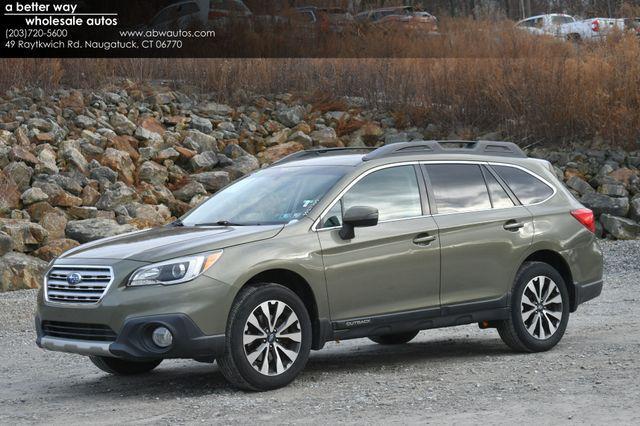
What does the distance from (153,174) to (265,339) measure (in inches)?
618

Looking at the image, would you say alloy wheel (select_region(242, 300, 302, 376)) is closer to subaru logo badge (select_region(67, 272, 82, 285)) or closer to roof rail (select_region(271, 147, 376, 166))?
subaru logo badge (select_region(67, 272, 82, 285))

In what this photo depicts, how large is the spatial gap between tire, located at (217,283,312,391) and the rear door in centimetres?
148

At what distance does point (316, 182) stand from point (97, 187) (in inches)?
553

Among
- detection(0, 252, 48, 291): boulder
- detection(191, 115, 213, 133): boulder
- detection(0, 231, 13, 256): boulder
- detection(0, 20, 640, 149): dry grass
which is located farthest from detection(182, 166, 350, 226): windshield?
detection(0, 20, 640, 149): dry grass

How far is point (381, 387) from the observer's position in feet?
27.5

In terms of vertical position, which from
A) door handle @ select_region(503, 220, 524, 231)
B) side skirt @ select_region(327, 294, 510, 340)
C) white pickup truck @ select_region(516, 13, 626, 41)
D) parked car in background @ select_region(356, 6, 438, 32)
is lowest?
side skirt @ select_region(327, 294, 510, 340)

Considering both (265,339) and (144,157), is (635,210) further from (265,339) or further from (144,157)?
(265,339)

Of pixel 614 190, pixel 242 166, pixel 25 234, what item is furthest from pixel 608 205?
pixel 25 234

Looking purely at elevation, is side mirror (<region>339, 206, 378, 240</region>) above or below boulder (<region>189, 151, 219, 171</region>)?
above

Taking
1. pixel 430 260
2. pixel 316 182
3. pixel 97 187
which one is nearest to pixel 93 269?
pixel 316 182

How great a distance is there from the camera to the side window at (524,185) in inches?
398

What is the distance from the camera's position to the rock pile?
65.8ft

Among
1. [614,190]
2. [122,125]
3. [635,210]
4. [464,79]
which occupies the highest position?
[464,79]

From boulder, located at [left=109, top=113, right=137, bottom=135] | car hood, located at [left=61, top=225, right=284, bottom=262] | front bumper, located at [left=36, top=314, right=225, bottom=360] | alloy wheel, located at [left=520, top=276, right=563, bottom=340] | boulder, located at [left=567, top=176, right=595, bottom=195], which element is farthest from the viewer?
boulder, located at [left=109, top=113, right=137, bottom=135]
